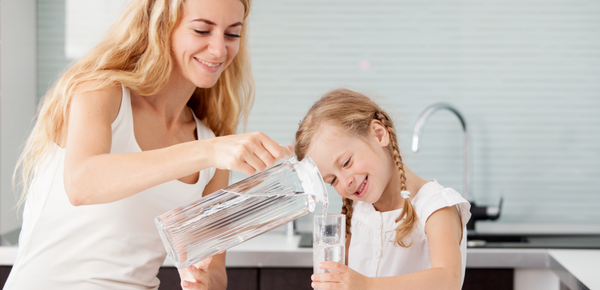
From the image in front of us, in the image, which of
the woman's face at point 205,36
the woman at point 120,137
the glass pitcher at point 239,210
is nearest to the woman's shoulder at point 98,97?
the woman at point 120,137

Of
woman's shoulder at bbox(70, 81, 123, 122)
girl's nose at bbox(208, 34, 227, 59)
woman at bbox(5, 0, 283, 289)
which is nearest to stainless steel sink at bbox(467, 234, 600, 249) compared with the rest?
woman at bbox(5, 0, 283, 289)

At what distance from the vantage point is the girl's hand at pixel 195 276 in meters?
0.94

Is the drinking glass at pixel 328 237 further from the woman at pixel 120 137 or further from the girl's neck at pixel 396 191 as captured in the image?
the girl's neck at pixel 396 191

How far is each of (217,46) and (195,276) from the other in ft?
1.53

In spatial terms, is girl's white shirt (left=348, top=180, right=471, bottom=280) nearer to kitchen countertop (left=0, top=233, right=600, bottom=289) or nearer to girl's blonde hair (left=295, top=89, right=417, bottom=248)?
girl's blonde hair (left=295, top=89, right=417, bottom=248)

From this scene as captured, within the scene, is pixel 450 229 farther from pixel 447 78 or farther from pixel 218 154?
pixel 447 78

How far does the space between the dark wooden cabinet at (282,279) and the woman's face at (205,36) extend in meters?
0.88

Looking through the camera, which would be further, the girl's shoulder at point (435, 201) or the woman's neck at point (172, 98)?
the woman's neck at point (172, 98)

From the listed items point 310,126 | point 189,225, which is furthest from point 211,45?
point 189,225

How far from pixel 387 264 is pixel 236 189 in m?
0.54

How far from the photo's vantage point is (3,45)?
1974 millimetres

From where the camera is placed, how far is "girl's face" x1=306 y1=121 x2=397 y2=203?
1.11 meters

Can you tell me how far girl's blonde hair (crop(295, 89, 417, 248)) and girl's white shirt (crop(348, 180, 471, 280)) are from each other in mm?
30

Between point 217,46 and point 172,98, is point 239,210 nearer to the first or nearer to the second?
point 217,46
